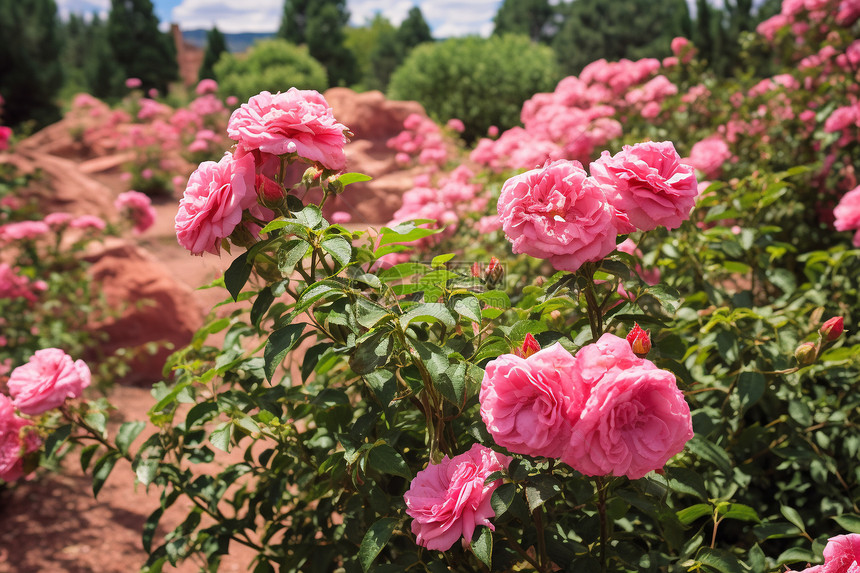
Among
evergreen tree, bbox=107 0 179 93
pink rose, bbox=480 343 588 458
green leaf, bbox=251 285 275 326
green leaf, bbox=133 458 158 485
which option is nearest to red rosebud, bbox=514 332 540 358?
pink rose, bbox=480 343 588 458

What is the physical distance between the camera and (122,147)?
855cm

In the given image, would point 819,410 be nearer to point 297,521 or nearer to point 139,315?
point 297,521

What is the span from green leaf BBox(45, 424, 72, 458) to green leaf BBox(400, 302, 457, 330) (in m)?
0.88

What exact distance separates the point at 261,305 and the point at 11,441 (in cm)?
77

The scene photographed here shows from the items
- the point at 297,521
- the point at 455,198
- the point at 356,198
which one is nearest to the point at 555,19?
the point at 356,198

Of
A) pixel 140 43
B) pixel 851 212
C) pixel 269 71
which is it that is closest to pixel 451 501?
pixel 851 212

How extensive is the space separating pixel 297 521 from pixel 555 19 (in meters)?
31.2

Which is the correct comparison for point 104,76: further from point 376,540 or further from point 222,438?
point 376,540

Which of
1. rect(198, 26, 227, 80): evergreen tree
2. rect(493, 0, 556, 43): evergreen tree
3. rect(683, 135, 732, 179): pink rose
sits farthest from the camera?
rect(493, 0, 556, 43): evergreen tree

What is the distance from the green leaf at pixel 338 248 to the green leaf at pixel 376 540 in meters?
0.39

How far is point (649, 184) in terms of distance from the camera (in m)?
0.88

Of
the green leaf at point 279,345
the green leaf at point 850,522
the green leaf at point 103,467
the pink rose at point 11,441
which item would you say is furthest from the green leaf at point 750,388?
the pink rose at point 11,441

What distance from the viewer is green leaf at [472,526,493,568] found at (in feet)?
2.62

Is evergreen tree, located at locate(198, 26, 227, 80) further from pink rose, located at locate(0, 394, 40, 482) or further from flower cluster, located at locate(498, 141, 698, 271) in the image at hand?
flower cluster, located at locate(498, 141, 698, 271)
